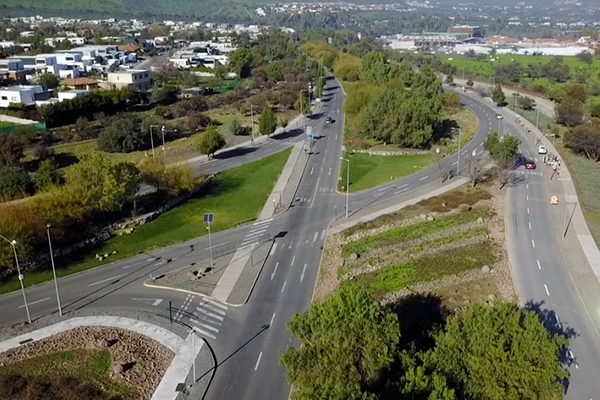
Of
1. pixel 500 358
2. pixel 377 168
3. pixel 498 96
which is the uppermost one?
pixel 500 358

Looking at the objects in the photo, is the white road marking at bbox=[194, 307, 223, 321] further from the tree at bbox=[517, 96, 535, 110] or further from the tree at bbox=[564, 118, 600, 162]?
the tree at bbox=[517, 96, 535, 110]

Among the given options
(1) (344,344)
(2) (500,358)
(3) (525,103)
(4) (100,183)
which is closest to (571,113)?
(3) (525,103)

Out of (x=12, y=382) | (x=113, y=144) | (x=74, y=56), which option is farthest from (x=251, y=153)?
(x=74, y=56)

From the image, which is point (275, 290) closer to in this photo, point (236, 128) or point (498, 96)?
point (236, 128)

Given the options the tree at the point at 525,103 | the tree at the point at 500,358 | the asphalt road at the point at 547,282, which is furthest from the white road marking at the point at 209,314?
the tree at the point at 525,103

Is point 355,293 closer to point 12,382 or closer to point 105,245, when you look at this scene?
point 12,382

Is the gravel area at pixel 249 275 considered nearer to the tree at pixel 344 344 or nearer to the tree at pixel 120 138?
the tree at pixel 344 344
